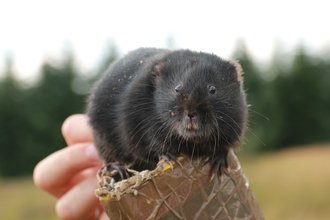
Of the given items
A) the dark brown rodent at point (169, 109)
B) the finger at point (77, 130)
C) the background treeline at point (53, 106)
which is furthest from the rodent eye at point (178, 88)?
the background treeline at point (53, 106)

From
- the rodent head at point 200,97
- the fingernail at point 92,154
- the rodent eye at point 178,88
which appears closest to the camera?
the rodent head at point 200,97

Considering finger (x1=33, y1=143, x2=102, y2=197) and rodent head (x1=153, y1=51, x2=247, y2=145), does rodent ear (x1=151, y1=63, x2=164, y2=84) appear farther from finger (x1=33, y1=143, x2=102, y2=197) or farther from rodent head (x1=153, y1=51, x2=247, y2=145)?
finger (x1=33, y1=143, x2=102, y2=197)

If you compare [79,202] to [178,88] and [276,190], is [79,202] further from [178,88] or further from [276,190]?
[276,190]

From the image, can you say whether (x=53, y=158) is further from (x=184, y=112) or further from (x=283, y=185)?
(x=283, y=185)

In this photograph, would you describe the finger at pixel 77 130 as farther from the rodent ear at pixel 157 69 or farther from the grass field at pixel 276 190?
the grass field at pixel 276 190

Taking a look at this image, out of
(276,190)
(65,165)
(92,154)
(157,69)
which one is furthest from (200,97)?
(276,190)

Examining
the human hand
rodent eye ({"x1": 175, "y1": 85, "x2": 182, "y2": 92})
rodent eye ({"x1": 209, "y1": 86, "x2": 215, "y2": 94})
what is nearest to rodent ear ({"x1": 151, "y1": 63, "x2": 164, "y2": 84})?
rodent eye ({"x1": 175, "y1": 85, "x2": 182, "y2": 92})
